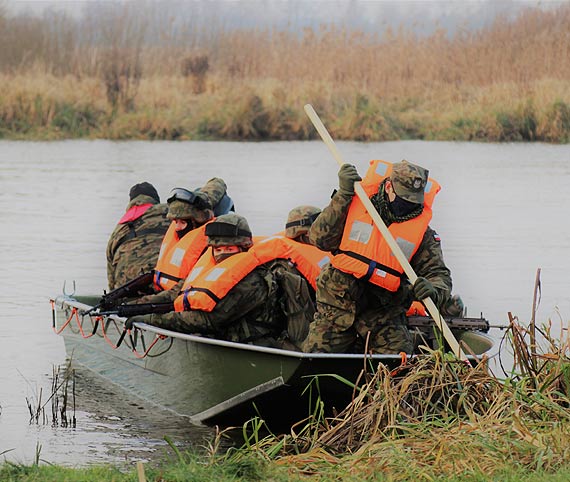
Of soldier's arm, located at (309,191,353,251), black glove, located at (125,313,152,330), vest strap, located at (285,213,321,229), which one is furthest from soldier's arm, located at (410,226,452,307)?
black glove, located at (125,313,152,330)

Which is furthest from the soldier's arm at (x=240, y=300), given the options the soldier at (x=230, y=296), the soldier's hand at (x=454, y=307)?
the soldier's hand at (x=454, y=307)

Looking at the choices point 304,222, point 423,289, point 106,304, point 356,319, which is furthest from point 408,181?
point 106,304

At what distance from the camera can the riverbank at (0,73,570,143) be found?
88.0 ft

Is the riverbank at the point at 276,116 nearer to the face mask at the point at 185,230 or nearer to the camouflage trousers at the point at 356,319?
the face mask at the point at 185,230

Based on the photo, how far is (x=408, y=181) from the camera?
7270mm

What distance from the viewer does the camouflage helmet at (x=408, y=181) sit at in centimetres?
725

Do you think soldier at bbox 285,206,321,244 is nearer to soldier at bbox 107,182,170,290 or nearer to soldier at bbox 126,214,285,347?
soldier at bbox 126,214,285,347

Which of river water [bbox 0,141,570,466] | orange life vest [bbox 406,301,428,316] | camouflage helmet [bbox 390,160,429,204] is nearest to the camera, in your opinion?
camouflage helmet [bbox 390,160,429,204]

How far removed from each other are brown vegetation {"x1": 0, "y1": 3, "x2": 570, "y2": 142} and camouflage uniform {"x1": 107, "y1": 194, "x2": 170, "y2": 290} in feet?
55.0

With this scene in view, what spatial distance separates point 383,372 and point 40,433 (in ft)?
7.89

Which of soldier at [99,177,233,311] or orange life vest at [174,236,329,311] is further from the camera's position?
soldier at [99,177,233,311]

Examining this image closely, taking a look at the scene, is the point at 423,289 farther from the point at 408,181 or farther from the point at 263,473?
the point at 263,473

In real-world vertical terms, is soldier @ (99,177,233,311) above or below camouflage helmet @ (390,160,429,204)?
below

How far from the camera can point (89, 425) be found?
8.35 meters
